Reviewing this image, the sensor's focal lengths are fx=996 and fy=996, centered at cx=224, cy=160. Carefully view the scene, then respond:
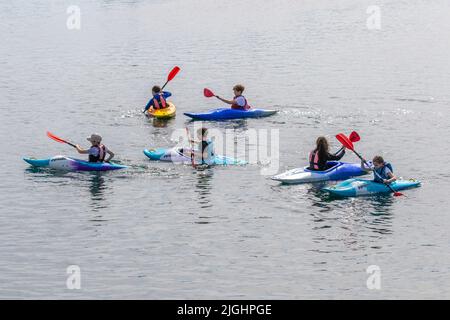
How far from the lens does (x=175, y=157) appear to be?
32125 mm

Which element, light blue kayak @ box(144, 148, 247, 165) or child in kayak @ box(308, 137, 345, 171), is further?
light blue kayak @ box(144, 148, 247, 165)

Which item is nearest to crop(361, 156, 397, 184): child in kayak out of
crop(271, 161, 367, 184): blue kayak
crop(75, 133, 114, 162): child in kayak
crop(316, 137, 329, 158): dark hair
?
crop(271, 161, 367, 184): blue kayak

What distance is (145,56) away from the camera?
56.6m

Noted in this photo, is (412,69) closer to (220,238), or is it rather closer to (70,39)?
(70,39)

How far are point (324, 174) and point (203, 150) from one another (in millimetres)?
4216

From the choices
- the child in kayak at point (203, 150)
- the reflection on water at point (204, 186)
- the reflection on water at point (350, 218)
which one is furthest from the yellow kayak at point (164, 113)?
the reflection on water at point (350, 218)

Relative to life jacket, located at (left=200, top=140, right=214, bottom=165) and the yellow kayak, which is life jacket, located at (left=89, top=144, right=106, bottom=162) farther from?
the yellow kayak

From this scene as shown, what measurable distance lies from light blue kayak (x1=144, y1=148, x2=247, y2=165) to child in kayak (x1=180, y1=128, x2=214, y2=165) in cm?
16

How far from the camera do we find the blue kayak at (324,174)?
97.7 ft

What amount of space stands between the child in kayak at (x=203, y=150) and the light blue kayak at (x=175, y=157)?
0.16 meters

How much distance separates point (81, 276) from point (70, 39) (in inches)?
1654

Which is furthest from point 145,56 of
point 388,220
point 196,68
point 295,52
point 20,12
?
point 388,220

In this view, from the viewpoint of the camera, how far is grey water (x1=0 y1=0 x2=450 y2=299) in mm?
23703

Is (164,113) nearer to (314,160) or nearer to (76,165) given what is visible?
(76,165)
